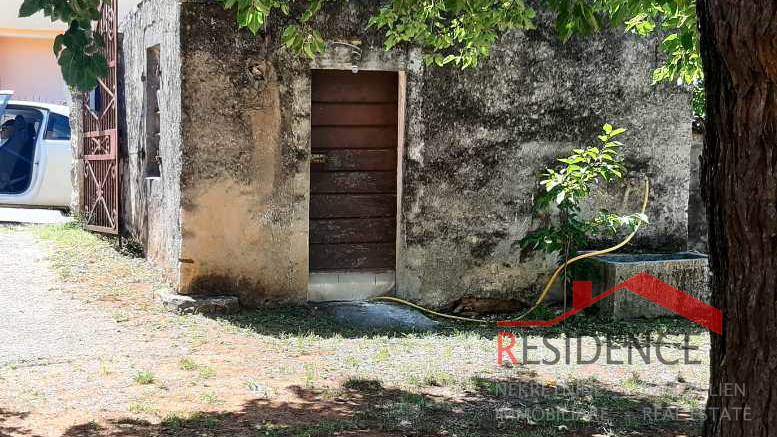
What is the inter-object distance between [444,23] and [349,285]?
2451 millimetres

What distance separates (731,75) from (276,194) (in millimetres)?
4968

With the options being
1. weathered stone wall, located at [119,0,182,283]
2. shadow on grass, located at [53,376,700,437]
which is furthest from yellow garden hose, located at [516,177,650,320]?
weathered stone wall, located at [119,0,182,283]

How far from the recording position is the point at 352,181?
25.1 ft

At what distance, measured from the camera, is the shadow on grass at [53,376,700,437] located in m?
4.47

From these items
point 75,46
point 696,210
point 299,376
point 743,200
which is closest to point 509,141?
point 696,210

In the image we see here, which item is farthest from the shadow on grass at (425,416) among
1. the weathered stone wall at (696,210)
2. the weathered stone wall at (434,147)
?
the weathered stone wall at (696,210)

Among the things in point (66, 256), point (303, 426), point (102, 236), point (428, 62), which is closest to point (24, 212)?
point (102, 236)

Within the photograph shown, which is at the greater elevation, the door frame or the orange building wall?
the orange building wall

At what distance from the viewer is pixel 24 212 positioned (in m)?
12.1

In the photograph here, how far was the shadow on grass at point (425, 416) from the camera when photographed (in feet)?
14.7

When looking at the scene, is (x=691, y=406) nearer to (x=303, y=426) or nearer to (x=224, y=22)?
(x=303, y=426)

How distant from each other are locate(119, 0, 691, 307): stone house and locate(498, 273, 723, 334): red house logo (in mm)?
399

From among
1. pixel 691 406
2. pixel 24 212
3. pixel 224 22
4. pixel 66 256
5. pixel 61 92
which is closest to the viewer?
pixel 691 406

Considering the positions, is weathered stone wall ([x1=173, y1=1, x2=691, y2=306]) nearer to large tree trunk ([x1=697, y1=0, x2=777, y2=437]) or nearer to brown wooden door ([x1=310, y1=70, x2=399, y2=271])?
brown wooden door ([x1=310, y1=70, x2=399, y2=271])
